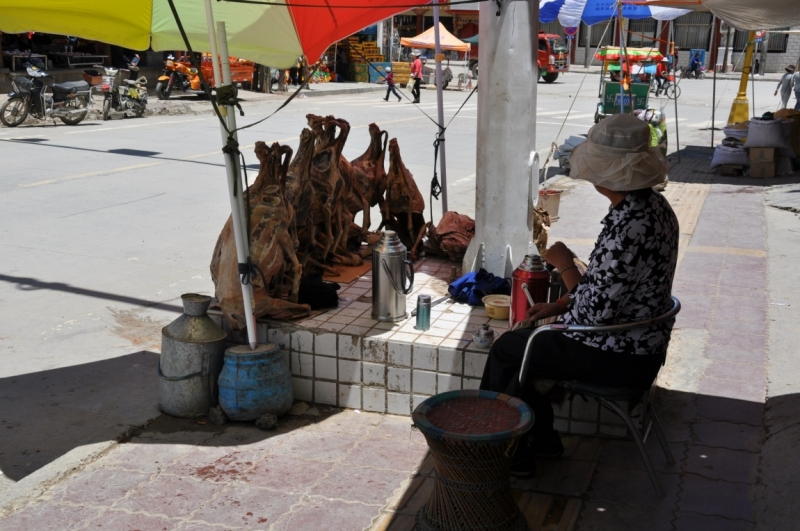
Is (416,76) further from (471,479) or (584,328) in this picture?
(471,479)

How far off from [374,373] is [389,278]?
0.51 meters

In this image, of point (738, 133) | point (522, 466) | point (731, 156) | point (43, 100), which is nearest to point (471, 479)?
point (522, 466)

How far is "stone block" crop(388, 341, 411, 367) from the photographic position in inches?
163

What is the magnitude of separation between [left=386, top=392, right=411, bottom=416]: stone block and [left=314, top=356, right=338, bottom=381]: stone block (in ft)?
1.01

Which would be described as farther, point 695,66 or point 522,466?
point 695,66

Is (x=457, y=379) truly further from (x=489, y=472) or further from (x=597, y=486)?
(x=489, y=472)

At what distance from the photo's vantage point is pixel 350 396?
434cm

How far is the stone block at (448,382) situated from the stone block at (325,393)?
23.1 inches

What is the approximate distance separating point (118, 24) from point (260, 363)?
7.61ft

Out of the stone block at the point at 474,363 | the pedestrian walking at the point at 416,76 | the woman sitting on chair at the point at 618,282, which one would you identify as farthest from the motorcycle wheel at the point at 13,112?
the woman sitting on chair at the point at 618,282

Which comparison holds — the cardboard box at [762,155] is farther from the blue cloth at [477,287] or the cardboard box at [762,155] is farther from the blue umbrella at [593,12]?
the blue cloth at [477,287]

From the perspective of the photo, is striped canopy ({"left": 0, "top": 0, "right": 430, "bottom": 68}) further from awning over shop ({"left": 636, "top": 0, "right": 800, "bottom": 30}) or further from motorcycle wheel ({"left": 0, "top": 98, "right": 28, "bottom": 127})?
motorcycle wheel ({"left": 0, "top": 98, "right": 28, "bottom": 127})

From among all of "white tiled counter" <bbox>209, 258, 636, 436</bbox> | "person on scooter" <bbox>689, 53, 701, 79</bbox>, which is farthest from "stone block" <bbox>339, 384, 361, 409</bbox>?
"person on scooter" <bbox>689, 53, 701, 79</bbox>

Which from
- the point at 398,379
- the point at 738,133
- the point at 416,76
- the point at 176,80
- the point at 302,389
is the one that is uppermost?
the point at 416,76
